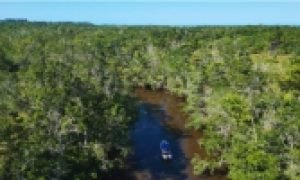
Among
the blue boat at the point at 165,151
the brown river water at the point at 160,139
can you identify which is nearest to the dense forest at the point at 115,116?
the brown river water at the point at 160,139

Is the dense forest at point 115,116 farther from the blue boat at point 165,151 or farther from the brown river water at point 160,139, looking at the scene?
the blue boat at point 165,151

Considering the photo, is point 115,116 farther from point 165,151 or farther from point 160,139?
point 160,139

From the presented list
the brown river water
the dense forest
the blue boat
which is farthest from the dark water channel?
the dense forest

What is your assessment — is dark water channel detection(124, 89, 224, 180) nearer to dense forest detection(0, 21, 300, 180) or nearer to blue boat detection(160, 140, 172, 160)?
blue boat detection(160, 140, 172, 160)

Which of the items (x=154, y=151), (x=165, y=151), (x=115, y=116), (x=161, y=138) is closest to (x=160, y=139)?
(x=161, y=138)

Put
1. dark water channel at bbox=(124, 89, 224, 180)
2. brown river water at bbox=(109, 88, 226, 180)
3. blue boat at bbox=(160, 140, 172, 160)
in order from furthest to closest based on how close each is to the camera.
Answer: blue boat at bbox=(160, 140, 172, 160), dark water channel at bbox=(124, 89, 224, 180), brown river water at bbox=(109, 88, 226, 180)

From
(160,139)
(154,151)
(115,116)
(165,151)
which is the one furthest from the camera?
(160,139)

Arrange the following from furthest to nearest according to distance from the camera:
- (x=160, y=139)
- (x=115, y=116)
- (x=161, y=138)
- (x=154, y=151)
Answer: (x=161, y=138) < (x=160, y=139) < (x=154, y=151) < (x=115, y=116)

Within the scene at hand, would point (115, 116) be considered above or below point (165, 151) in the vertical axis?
above

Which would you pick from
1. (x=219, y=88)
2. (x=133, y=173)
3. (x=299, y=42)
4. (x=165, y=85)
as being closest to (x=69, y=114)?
(x=133, y=173)
